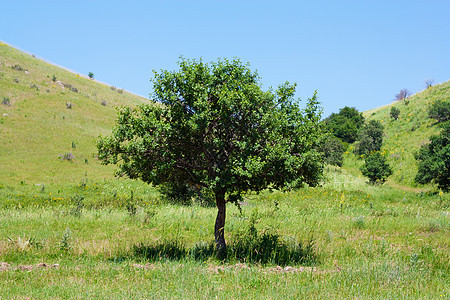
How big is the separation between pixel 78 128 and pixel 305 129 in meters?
47.8

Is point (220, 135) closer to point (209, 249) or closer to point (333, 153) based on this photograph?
point (209, 249)

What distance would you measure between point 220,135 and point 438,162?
30.8 metres


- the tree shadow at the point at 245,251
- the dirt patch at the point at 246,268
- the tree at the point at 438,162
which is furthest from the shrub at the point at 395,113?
the dirt patch at the point at 246,268

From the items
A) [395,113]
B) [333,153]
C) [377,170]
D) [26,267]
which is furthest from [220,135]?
[395,113]

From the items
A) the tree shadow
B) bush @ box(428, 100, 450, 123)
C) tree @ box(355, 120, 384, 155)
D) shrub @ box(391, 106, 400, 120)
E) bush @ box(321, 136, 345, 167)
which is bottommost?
the tree shadow

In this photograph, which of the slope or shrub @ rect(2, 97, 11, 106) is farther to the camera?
shrub @ rect(2, 97, 11, 106)

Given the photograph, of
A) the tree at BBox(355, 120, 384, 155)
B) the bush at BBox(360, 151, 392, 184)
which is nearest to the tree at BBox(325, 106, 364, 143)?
the tree at BBox(355, 120, 384, 155)

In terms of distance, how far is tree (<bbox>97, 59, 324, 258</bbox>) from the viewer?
9.48 m

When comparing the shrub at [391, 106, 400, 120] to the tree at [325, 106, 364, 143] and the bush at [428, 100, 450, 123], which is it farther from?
the bush at [428, 100, 450, 123]

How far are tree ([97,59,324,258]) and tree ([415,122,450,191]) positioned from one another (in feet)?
93.8

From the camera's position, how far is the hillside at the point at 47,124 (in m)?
36.3

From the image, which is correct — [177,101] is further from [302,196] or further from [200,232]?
[302,196]

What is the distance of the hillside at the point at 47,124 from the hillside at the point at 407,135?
39.9 m

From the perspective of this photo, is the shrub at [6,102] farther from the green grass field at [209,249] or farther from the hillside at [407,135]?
the hillside at [407,135]
